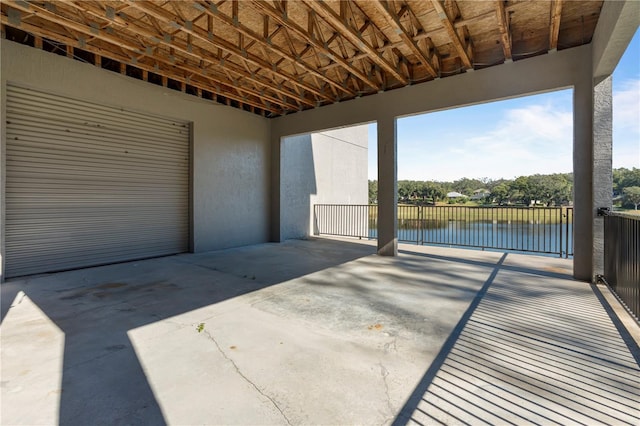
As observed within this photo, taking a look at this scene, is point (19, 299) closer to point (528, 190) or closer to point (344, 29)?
point (344, 29)

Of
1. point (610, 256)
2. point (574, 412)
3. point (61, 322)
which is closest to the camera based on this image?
point (574, 412)

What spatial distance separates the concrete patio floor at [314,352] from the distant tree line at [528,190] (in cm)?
184

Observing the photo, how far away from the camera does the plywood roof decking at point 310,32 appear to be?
379 cm

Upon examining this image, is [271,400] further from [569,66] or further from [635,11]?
[569,66]

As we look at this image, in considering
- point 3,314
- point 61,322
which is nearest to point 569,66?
point 61,322

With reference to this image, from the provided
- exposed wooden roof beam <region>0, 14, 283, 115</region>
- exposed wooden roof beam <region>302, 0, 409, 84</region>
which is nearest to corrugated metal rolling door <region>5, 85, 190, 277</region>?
exposed wooden roof beam <region>0, 14, 283, 115</region>

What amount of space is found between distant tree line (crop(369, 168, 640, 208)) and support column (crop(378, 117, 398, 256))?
1.21 feet

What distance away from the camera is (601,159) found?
4.18 metres

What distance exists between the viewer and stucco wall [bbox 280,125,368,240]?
29.7ft

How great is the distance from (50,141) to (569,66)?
341 inches

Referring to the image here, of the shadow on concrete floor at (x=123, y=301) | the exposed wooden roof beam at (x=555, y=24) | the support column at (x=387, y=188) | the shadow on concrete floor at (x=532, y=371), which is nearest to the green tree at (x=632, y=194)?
the shadow on concrete floor at (x=532, y=371)

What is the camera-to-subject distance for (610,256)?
3840mm

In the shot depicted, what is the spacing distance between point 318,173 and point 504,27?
22.8 feet

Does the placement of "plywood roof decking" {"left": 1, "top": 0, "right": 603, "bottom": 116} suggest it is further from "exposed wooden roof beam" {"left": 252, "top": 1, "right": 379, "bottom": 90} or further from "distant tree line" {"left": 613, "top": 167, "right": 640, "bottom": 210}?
"distant tree line" {"left": 613, "top": 167, "right": 640, "bottom": 210}
